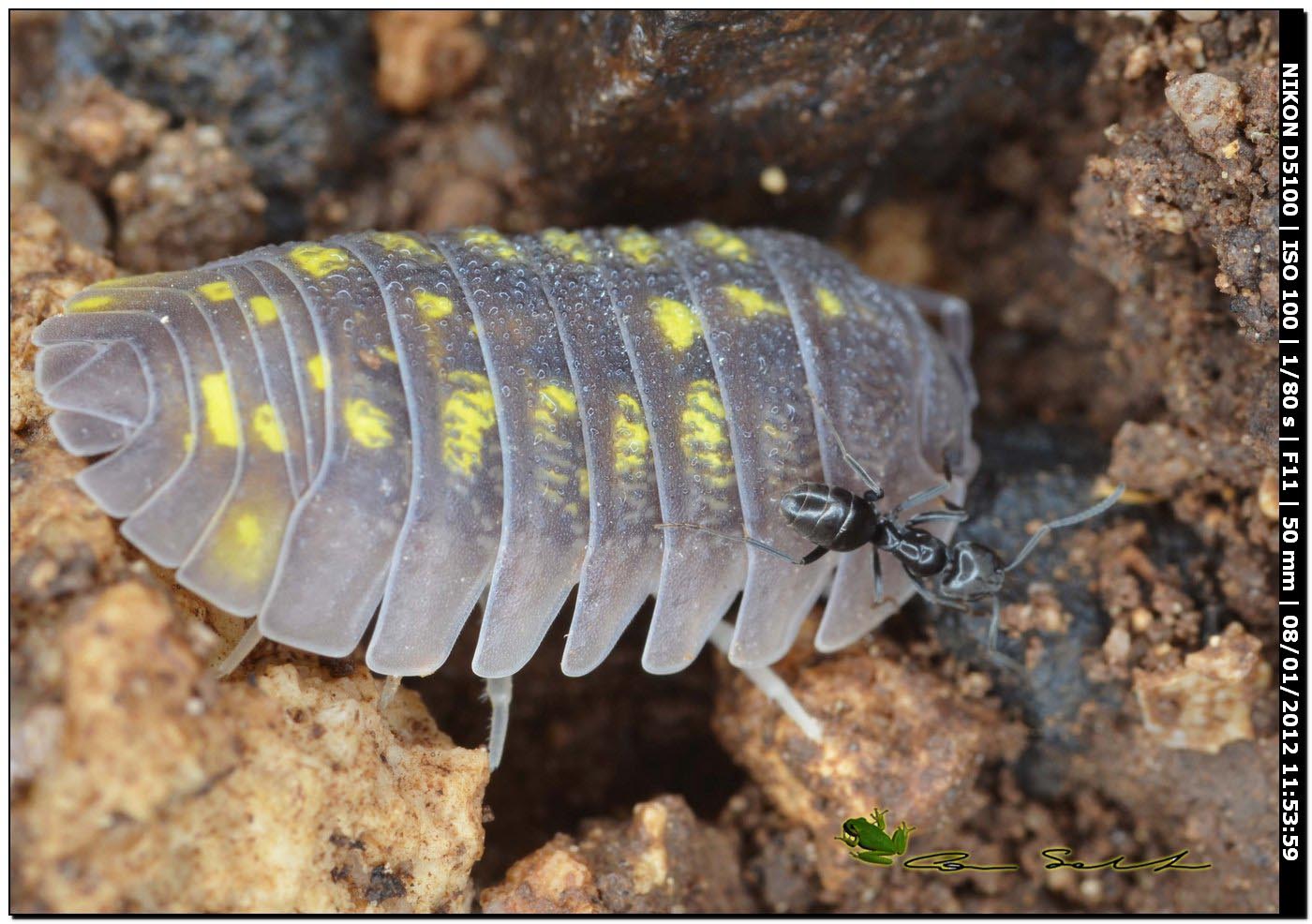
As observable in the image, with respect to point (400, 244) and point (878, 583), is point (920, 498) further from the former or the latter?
point (400, 244)

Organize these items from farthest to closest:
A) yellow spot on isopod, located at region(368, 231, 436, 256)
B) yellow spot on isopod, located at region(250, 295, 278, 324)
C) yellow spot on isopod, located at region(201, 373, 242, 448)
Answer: yellow spot on isopod, located at region(368, 231, 436, 256) → yellow spot on isopod, located at region(250, 295, 278, 324) → yellow spot on isopod, located at region(201, 373, 242, 448)

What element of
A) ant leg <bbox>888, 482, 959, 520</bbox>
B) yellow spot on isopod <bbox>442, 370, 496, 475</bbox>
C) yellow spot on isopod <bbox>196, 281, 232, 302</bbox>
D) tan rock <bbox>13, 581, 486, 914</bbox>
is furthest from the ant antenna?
yellow spot on isopod <bbox>196, 281, 232, 302</bbox>

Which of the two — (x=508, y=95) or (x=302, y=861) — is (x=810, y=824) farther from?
(x=508, y=95)

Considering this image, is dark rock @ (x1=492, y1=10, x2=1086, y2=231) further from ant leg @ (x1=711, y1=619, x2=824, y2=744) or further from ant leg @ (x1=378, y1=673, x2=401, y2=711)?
ant leg @ (x1=378, y1=673, x2=401, y2=711)

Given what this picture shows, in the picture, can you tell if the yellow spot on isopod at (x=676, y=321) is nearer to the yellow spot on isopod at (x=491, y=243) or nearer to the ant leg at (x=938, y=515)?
the yellow spot on isopod at (x=491, y=243)

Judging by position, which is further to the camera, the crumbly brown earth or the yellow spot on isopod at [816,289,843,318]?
the yellow spot on isopod at [816,289,843,318]

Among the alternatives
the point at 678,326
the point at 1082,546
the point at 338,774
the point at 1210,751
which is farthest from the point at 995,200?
the point at 338,774

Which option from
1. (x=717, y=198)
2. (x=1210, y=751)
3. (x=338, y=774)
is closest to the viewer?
(x=338, y=774)
